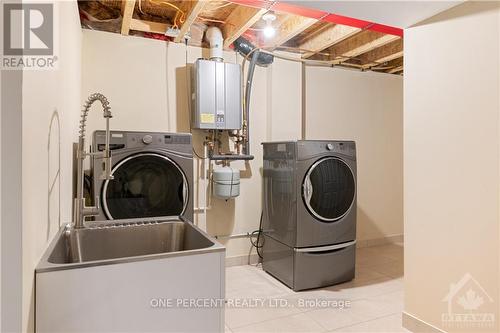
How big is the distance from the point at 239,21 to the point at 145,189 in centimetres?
166

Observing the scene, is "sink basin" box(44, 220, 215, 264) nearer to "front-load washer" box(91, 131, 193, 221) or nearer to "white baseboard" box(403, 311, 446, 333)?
"front-load washer" box(91, 131, 193, 221)

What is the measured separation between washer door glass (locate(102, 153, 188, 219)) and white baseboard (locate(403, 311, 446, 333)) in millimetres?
1779

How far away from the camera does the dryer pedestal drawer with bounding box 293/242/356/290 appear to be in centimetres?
283

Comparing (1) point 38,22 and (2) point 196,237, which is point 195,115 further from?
(1) point 38,22

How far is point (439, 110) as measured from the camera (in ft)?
6.49

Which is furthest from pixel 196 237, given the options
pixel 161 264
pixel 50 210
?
pixel 50 210

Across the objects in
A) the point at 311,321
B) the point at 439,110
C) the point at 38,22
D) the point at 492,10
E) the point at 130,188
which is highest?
the point at 492,10

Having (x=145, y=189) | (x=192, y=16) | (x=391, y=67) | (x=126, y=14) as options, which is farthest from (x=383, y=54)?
(x=145, y=189)

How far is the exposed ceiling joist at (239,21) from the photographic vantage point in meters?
2.62

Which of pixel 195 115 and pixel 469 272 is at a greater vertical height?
pixel 195 115

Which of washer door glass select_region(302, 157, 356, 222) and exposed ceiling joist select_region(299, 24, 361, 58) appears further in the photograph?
exposed ceiling joist select_region(299, 24, 361, 58)

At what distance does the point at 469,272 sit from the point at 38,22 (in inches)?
92.2

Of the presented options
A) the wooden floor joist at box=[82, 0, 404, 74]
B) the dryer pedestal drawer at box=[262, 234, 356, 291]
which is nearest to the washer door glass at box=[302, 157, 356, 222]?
the dryer pedestal drawer at box=[262, 234, 356, 291]

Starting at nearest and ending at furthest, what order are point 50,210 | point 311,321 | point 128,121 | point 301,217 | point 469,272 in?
point 50,210 < point 469,272 < point 311,321 < point 301,217 < point 128,121
